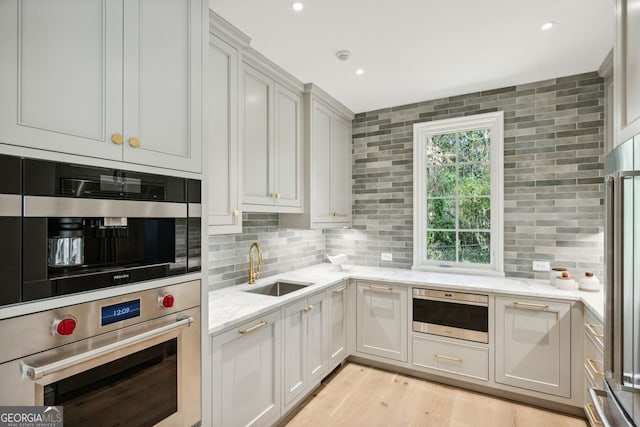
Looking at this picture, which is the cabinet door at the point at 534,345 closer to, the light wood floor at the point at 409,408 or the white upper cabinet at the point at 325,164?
the light wood floor at the point at 409,408

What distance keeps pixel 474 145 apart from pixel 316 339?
7.89ft

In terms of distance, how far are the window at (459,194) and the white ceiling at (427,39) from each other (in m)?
0.48

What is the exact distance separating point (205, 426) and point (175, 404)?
0.92ft

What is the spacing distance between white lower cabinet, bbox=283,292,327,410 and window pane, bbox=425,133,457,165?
6.17ft

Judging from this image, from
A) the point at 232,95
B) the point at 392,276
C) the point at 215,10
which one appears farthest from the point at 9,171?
the point at 392,276

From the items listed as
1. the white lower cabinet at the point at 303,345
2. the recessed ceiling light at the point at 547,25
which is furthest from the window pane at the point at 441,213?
the recessed ceiling light at the point at 547,25

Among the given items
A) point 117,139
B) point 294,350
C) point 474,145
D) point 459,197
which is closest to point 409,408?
point 294,350

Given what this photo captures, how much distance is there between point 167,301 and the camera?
4.39 ft

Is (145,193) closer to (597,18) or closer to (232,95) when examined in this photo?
(232,95)

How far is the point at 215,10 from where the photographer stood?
1889mm

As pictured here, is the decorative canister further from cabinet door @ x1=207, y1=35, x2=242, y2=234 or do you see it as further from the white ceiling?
cabinet door @ x1=207, y1=35, x2=242, y2=234

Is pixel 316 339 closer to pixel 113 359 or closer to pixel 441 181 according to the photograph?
pixel 113 359

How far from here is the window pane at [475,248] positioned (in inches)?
125

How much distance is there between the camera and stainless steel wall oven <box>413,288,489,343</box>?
266 centimetres
